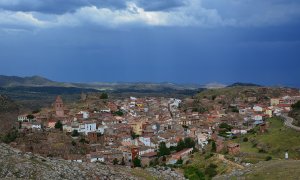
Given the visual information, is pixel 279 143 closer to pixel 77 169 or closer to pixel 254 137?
pixel 254 137

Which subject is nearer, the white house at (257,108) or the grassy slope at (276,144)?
the grassy slope at (276,144)

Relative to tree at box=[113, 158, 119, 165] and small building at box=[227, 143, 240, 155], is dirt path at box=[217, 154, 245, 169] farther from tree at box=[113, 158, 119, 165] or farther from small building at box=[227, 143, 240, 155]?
tree at box=[113, 158, 119, 165]

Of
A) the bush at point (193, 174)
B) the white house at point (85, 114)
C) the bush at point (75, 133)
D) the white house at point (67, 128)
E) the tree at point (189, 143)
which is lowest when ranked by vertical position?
the bush at point (193, 174)

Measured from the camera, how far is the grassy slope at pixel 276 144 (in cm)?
7562

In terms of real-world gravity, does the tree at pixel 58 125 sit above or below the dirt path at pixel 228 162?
above

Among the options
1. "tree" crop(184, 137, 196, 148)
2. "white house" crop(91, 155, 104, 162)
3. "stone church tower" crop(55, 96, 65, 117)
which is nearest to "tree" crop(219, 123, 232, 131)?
"tree" crop(184, 137, 196, 148)

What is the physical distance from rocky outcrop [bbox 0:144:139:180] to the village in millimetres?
22689

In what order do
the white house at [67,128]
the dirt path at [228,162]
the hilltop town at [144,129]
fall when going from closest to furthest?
the dirt path at [228,162] → the hilltop town at [144,129] → the white house at [67,128]

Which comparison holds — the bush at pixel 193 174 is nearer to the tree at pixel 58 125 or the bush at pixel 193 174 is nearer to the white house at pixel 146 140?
the white house at pixel 146 140

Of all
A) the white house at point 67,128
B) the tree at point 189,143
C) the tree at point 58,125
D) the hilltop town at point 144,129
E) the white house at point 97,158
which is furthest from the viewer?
the tree at point 58,125

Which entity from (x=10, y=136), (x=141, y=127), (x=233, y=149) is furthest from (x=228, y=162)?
(x=141, y=127)

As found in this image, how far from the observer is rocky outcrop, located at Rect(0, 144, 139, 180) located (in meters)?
52.7

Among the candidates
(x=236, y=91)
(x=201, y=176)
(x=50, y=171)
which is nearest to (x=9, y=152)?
(x=50, y=171)

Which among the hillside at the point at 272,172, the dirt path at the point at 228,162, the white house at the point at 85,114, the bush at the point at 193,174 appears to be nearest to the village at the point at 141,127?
the white house at the point at 85,114
